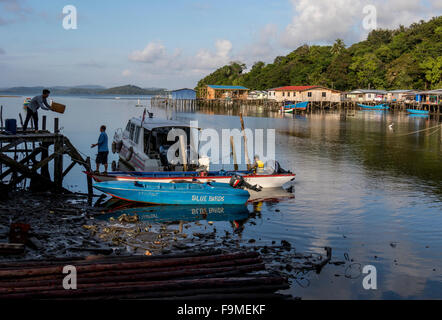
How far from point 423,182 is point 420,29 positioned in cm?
10172

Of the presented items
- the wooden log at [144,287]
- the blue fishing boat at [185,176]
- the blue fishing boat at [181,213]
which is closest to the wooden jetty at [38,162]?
the blue fishing boat at [185,176]

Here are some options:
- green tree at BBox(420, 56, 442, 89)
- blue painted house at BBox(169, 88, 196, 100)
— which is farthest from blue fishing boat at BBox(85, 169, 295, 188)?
blue painted house at BBox(169, 88, 196, 100)

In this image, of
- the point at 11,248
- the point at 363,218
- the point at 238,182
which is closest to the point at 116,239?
the point at 11,248

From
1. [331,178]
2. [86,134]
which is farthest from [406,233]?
[86,134]

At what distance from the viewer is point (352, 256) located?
12492 millimetres

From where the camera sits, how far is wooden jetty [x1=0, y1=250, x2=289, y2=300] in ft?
23.7

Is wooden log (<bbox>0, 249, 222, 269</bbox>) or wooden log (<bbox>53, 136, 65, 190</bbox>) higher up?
wooden log (<bbox>53, 136, 65, 190</bbox>)

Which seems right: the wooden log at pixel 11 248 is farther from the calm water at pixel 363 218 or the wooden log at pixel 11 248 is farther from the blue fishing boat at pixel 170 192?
the blue fishing boat at pixel 170 192

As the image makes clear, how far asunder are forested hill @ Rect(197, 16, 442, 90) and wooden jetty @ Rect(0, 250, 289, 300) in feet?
308

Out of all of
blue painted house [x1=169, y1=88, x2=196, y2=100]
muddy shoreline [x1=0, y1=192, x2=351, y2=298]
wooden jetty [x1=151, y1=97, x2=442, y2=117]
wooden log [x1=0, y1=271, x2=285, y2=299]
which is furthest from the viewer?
blue painted house [x1=169, y1=88, x2=196, y2=100]

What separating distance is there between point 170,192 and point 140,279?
361 inches

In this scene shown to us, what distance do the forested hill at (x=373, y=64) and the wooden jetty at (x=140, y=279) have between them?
93876 mm

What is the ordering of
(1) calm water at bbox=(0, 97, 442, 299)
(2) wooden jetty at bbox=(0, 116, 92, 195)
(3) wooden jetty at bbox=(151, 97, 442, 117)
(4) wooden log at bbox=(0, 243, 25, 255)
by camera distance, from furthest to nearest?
(3) wooden jetty at bbox=(151, 97, 442, 117), (2) wooden jetty at bbox=(0, 116, 92, 195), (1) calm water at bbox=(0, 97, 442, 299), (4) wooden log at bbox=(0, 243, 25, 255)

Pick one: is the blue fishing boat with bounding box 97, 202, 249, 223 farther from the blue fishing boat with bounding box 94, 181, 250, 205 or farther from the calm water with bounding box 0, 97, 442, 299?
the calm water with bounding box 0, 97, 442, 299
